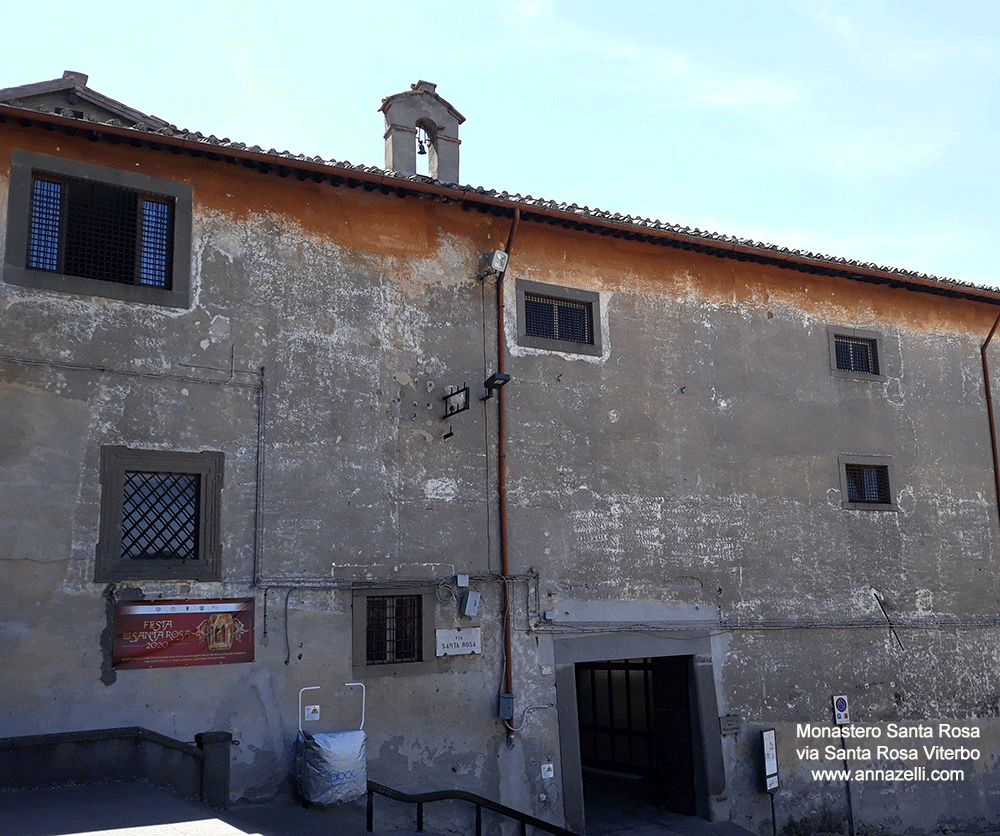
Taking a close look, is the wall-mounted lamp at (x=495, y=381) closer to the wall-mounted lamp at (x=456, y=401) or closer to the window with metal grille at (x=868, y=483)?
the wall-mounted lamp at (x=456, y=401)

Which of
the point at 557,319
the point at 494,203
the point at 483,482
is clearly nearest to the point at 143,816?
the point at 483,482

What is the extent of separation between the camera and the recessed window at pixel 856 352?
15.8m

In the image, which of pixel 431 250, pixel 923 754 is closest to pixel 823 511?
pixel 923 754

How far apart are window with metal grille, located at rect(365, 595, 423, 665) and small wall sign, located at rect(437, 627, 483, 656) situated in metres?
0.26

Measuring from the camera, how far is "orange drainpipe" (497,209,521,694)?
1220 centimetres

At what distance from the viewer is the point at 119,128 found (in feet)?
35.0

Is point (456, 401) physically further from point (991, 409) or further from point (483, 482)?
point (991, 409)

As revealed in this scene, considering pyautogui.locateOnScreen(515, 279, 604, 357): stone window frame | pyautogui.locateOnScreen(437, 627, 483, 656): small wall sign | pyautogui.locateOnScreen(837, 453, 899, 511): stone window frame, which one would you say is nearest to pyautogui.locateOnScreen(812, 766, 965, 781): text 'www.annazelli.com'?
pyautogui.locateOnScreen(837, 453, 899, 511): stone window frame

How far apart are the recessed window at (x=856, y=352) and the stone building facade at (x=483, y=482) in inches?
1.9

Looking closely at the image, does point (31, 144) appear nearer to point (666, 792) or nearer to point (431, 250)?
point (431, 250)

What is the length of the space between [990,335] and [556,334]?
8461 millimetres

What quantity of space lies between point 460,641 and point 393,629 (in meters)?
0.84

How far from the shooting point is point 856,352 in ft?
53.1

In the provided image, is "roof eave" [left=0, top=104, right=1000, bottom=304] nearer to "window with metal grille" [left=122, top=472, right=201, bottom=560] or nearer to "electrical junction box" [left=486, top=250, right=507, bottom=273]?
"electrical junction box" [left=486, top=250, right=507, bottom=273]
